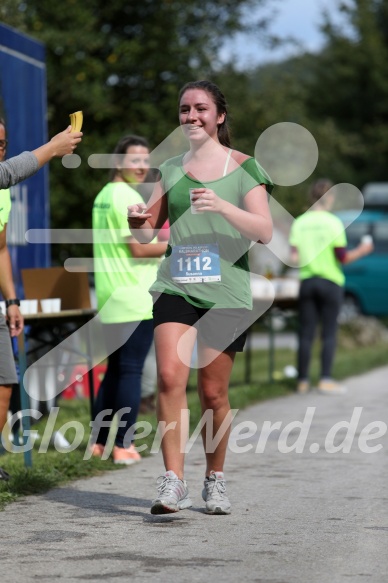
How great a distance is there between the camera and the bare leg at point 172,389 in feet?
20.5

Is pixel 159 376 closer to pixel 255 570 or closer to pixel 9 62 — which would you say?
pixel 255 570

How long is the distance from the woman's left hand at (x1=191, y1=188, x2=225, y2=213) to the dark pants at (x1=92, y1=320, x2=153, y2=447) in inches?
99.7

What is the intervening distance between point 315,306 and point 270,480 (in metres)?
6.27

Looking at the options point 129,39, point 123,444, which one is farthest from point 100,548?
point 129,39

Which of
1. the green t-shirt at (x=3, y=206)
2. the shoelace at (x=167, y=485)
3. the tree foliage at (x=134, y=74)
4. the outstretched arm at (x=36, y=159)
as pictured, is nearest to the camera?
the outstretched arm at (x=36, y=159)

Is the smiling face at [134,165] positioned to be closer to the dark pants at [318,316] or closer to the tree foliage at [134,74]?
the dark pants at [318,316]

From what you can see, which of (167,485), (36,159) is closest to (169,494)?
(167,485)

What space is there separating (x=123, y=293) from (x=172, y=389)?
208 centimetres

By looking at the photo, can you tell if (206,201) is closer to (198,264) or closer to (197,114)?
(198,264)

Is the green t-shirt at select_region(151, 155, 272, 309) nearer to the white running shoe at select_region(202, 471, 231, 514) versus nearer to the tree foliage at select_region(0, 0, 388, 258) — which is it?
the white running shoe at select_region(202, 471, 231, 514)

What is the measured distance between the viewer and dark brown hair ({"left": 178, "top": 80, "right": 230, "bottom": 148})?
6348 millimetres

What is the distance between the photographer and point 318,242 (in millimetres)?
13445

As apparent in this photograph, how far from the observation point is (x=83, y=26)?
21.0 metres

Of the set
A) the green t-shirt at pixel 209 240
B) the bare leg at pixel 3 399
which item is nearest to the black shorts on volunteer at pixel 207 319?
the green t-shirt at pixel 209 240
